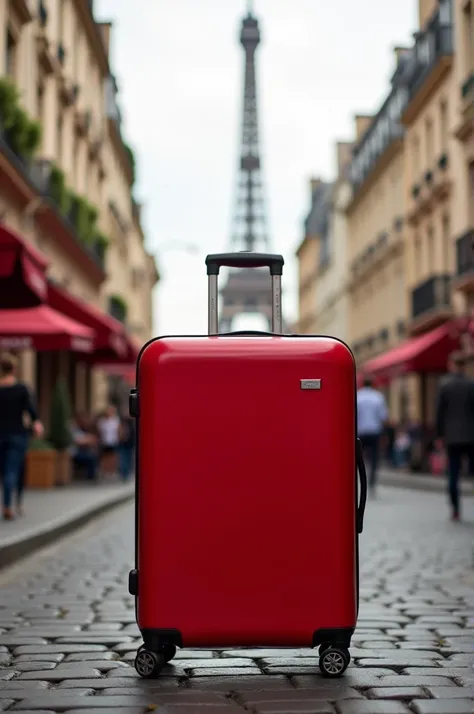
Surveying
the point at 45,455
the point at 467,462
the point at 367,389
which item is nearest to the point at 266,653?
the point at 367,389

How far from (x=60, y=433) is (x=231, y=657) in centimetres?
1567

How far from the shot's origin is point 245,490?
14.8 feet

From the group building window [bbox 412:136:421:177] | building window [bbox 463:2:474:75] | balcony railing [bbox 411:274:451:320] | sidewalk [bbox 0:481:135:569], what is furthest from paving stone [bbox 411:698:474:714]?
building window [bbox 412:136:421:177]

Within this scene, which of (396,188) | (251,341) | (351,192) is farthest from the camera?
(351,192)

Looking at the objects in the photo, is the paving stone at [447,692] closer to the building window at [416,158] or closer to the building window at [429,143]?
the building window at [429,143]

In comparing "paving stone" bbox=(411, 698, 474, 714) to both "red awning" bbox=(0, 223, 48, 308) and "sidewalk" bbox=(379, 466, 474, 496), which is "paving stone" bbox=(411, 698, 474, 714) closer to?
"red awning" bbox=(0, 223, 48, 308)

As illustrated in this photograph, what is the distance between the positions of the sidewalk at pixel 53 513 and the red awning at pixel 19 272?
1.93 metres

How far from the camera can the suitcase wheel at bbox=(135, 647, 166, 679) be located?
4.58 metres

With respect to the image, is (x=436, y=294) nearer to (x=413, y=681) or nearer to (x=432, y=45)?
(x=432, y=45)

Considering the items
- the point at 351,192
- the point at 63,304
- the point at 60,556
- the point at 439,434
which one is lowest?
the point at 60,556

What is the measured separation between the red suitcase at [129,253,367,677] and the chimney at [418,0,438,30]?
33.4 meters

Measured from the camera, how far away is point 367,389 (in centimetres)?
1830

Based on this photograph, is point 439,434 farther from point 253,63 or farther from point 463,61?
point 253,63

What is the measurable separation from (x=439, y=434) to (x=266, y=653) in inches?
308
